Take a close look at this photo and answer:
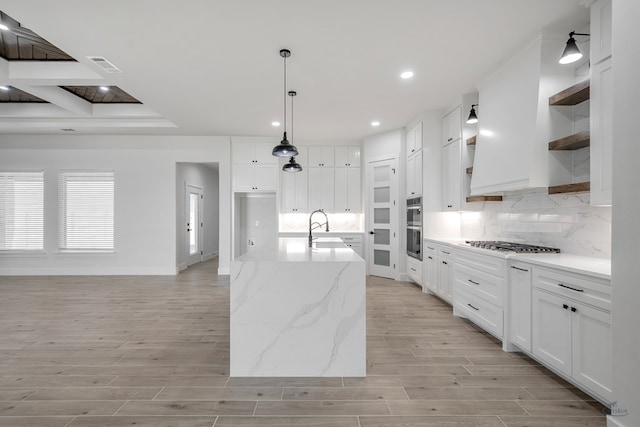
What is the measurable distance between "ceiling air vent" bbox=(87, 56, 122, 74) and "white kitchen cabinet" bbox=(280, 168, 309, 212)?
371 centimetres

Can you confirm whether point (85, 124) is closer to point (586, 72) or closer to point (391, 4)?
point (391, 4)

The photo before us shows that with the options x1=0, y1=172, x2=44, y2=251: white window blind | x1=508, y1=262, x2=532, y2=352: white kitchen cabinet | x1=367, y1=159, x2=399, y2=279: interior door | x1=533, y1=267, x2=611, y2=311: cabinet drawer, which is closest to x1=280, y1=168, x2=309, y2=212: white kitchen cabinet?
x1=367, y1=159, x2=399, y2=279: interior door

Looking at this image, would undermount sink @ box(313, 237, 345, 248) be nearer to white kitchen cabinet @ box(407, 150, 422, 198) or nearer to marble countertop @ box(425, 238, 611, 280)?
marble countertop @ box(425, 238, 611, 280)

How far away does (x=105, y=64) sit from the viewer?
3.50 meters

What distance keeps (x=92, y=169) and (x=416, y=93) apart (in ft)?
21.4

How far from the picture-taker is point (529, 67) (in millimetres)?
3033

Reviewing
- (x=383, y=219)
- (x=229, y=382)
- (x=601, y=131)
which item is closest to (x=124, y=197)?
(x=383, y=219)

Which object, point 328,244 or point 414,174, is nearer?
point 328,244

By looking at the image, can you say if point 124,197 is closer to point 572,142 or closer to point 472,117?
point 472,117

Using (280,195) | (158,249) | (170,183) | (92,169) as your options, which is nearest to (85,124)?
Result: (92,169)

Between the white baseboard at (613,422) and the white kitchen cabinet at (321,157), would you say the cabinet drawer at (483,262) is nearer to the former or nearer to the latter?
the white baseboard at (613,422)

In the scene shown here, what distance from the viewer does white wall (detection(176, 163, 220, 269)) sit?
275 inches

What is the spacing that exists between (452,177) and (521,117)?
5.30ft

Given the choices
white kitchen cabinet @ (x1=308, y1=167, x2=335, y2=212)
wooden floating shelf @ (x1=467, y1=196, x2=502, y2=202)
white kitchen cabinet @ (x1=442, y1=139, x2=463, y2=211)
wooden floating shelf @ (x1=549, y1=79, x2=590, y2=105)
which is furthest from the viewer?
white kitchen cabinet @ (x1=308, y1=167, x2=335, y2=212)
